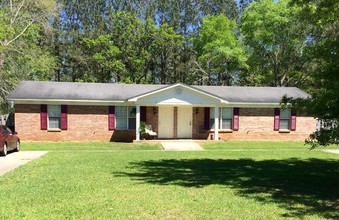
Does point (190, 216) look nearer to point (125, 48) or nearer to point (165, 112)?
point (165, 112)

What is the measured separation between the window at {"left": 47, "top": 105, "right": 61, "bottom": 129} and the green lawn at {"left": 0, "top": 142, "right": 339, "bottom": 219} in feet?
23.8

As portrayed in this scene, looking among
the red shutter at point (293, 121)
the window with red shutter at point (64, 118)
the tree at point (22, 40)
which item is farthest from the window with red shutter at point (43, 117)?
the red shutter at point (293, 121)

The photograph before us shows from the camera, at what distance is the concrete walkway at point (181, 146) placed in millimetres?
18625

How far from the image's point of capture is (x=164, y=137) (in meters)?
23.1

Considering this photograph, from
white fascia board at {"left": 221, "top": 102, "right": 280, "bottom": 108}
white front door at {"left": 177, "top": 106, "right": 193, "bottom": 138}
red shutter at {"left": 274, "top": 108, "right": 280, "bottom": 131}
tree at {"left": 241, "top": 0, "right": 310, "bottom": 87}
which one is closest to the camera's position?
white fascia board at {"left": 221, "top": 102, "right": 280, "bottom": 108}

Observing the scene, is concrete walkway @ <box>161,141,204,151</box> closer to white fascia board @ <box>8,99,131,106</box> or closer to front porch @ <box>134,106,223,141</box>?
front porch @ <box>134,106,223,141</box>

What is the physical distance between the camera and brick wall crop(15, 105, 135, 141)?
21.0m

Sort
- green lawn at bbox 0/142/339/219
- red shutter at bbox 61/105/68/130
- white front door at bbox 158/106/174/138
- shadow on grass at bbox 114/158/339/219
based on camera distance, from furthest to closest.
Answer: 1. white front door at bbox 158/106/174/138
2. red shutter at bbox 61/105/68/130
3. shadow on grass at bbox 114/158/339/219
4. green lawn at bbox 0/142/339/219

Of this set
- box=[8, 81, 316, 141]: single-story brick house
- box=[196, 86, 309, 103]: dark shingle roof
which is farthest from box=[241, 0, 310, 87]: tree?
box=[8, 81, 316, 141]: single-story brick house

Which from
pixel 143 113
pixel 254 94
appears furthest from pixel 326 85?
pixel 254 94

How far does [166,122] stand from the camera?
910 inches

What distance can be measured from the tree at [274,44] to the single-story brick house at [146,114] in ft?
41.4

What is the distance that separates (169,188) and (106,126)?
544 inches

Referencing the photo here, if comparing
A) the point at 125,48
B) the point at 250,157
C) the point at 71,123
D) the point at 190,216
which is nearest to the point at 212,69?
the point at 125,48
